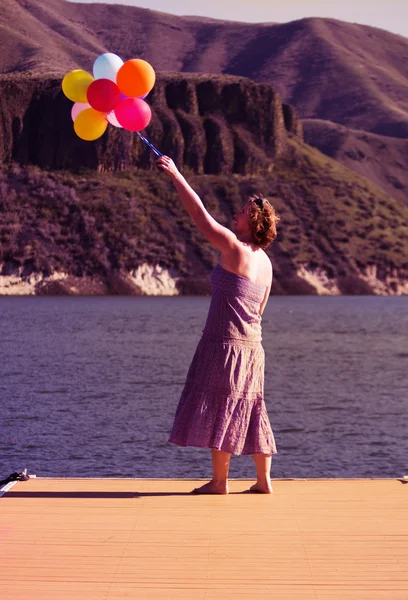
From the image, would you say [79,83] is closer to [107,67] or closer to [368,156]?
[107,67]

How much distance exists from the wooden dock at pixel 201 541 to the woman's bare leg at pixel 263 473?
0.36 feet

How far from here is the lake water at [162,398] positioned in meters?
19.4

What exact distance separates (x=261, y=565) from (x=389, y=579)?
695mm

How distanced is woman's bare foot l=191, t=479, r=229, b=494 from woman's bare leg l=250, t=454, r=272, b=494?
23cm

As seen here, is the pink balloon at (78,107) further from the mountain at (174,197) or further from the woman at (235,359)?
the mountain at (174,197)

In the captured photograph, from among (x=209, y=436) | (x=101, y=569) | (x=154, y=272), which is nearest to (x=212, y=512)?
(x=209, y=436)

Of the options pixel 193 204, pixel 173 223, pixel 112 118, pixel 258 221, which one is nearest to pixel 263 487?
pixel 258 221

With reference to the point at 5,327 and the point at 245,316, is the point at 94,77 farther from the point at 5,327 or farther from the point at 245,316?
the point at 5,327

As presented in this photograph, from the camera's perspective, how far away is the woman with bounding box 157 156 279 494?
7793mm

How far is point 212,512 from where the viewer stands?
24.8 feet

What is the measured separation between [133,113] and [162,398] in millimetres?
22437

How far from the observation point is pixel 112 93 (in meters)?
8.68

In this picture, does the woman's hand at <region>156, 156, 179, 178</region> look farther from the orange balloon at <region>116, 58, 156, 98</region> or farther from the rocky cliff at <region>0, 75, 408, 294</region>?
the rocky cliff at <region>0, 75, 408, 294</region>

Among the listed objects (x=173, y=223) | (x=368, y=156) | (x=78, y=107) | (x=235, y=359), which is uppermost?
(x=368, y=156)
